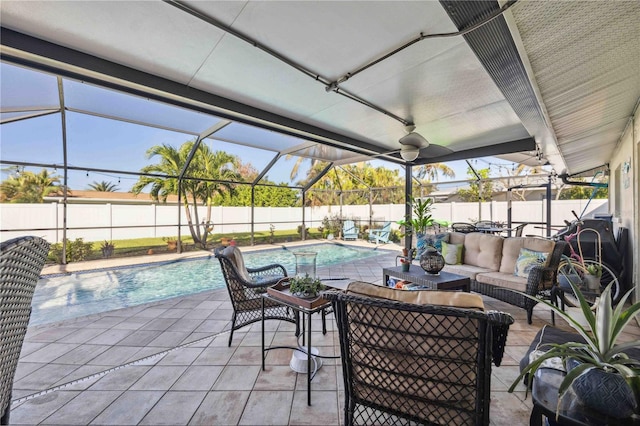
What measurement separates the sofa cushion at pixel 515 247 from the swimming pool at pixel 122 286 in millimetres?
4694

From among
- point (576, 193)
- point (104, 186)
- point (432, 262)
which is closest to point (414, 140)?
point (432, 262)

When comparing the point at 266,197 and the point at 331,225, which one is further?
the point at 266,197

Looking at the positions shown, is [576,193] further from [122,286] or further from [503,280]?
[122,286]

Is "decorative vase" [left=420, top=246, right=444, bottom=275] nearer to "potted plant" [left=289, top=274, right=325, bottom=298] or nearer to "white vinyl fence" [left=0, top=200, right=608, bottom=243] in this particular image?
"potted plant" [left=289, top=274, right=325, bottom=298]

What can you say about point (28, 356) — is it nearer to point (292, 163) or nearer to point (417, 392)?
point (417, 392)

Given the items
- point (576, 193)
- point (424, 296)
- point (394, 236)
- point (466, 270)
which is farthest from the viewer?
point (394, 236)

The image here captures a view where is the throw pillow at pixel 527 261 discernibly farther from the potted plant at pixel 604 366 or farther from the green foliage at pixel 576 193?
the green foliage at pixel 576 193

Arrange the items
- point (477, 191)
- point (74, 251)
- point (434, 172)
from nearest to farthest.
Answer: point (74, 251) → point (477, 191) → point (434, 172)

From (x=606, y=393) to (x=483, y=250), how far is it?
368 cm

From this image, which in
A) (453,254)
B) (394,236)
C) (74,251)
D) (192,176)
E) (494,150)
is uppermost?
(192,176)

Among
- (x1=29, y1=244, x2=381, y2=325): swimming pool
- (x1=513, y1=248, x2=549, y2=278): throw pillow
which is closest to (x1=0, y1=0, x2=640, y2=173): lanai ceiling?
(x1=513, y1=248, x2=549, y2=278): throw pillow

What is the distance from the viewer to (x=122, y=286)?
5.73 m

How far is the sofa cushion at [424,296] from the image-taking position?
3.93 ft

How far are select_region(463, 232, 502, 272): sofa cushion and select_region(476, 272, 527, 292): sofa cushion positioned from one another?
0.97 ft
